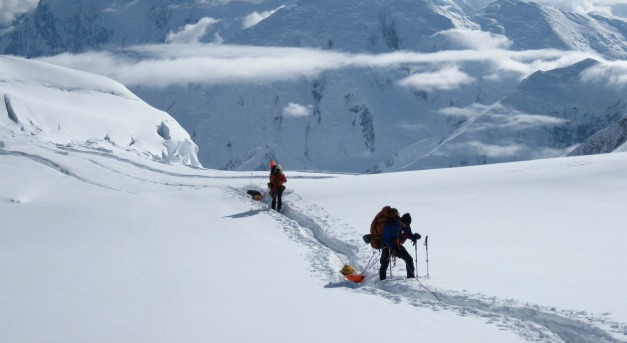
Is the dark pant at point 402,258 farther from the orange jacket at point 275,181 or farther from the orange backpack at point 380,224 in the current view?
the orange jacket at point 275,181

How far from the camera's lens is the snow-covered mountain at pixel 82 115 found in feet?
267

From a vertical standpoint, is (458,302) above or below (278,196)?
below

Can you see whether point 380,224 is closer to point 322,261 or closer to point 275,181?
point 322,261

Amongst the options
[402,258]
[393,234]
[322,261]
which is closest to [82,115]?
[322,261]

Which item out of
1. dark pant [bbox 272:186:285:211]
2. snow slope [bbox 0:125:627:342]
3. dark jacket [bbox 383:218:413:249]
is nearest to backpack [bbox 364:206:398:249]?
dark jacket [bbox 383:218:413:249]

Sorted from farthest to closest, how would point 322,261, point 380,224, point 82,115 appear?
point 82,115
point 322,261
point 380,224

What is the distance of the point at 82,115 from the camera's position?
9200 centimetres

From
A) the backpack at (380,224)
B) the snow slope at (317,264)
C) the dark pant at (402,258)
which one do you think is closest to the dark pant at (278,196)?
the snow slope at (317,264)

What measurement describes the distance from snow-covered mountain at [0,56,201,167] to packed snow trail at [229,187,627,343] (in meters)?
58.3

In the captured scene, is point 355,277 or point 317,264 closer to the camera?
point 355,277

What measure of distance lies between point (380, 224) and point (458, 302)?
381cm

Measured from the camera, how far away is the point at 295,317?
12.3m

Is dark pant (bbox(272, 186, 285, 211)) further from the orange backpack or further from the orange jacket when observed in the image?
Result: the orange backpack

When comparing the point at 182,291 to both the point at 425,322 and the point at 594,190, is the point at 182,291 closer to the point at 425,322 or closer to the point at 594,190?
the point at 425,322
